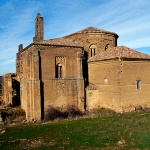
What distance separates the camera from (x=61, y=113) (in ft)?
70.2

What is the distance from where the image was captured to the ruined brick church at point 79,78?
20.5 meters

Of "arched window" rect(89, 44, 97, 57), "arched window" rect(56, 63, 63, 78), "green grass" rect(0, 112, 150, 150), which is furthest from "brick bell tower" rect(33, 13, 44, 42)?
"green grass" rect(0, 112, 150, 150)

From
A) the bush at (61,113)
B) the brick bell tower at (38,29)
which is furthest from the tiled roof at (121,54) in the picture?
the brick bell tower at (38,29)

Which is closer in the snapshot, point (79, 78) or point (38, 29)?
point (79, 78)

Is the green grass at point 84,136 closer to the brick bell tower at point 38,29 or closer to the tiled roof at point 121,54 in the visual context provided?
the tiled roof at point 121,54

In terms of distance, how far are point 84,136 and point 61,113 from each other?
29.7 ft

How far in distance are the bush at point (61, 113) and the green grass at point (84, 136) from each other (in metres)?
5.28

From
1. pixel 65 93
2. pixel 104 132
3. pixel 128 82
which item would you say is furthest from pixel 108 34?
pixel 104 132

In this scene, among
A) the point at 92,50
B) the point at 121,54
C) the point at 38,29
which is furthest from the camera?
the point at 92,50

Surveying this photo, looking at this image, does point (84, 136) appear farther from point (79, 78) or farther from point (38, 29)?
point (38, 29)

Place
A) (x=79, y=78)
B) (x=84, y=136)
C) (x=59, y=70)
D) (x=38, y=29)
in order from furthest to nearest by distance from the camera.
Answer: (x=38, y=29)
(x=79, y=78)
(x=59, y=70)
(x=84, y=136)

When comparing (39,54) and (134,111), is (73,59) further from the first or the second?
(134,111)

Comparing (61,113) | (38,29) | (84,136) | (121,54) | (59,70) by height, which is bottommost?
(84,136)

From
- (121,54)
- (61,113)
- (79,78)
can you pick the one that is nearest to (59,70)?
(79,78)
